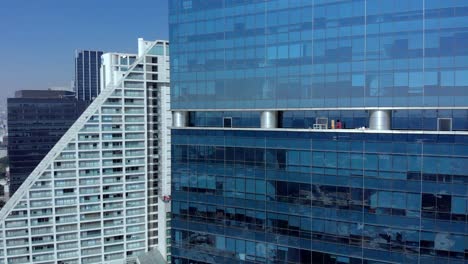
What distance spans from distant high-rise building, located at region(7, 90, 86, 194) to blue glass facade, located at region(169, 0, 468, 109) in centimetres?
13258

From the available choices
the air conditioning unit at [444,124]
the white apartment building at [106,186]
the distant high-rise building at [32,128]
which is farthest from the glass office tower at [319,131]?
the distant high-rise building at [32,128]

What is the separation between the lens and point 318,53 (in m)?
38.3

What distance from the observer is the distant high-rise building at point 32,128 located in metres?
153

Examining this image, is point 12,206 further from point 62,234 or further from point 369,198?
point 369,198

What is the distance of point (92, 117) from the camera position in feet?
204

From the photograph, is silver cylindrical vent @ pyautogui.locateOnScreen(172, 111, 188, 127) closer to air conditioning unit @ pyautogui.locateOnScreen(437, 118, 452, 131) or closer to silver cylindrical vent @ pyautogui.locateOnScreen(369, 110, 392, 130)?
silver cylindrical vent @ pyautogui.locateOnScreen(369, 110, 392, 130)

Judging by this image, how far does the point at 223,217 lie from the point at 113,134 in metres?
28.1

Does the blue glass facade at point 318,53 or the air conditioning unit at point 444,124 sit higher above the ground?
the blue glass facade at point 318,53

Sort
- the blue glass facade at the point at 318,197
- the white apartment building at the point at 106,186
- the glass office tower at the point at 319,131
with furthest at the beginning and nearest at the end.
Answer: the white apartment building at the point at 106,186 → the blue glass facade at the point at 318,197 → the glass office tower at the point at 319,131

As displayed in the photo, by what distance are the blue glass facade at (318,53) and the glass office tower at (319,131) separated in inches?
4.4

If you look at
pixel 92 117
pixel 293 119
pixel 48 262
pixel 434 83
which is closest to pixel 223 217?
pixel 293 119

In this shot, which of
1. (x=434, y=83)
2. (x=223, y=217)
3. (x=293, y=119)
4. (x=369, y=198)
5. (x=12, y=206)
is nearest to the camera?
(x=434, y=83)

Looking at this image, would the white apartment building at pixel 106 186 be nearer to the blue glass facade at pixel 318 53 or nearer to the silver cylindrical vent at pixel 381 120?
the blue glass facade at pixel 318 53

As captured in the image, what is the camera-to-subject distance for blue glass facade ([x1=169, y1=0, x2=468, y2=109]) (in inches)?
1331
